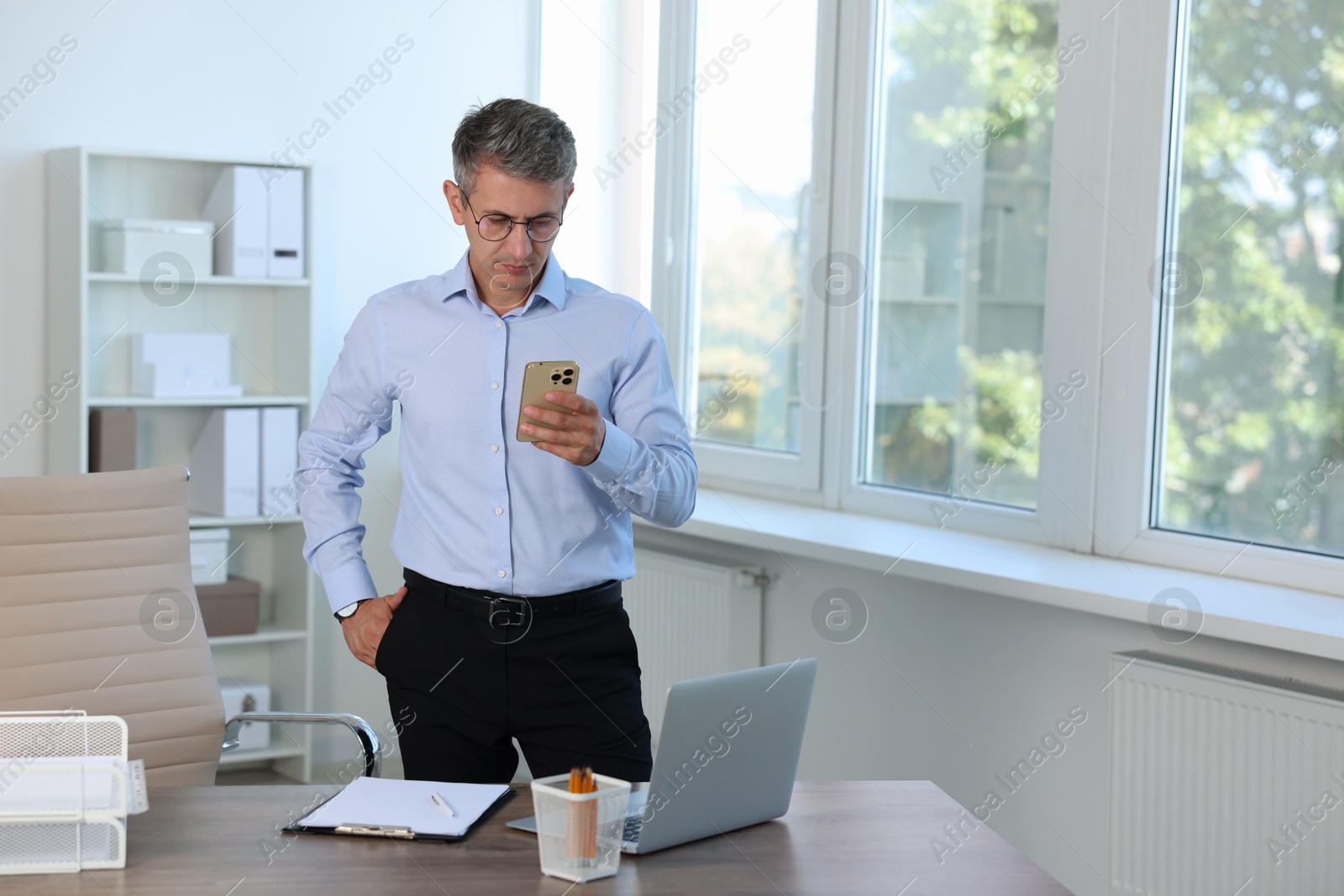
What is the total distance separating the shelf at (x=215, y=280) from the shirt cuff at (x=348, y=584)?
2010mm

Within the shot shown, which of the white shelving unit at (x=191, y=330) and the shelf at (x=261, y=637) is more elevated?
the white shelving unit at (x=191, y=330)

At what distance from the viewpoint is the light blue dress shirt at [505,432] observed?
205 centimetres

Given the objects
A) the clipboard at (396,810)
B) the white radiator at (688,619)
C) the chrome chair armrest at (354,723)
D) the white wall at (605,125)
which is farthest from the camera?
the white wall at (605,125)

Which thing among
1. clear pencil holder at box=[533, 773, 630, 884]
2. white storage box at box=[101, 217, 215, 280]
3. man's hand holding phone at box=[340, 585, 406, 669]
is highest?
white storage box at box=[101, 217, 215, 280]

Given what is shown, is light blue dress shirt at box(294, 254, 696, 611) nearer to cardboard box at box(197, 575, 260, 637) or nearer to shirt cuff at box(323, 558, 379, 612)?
shirt cuff at box(323, 558, 379, 612)

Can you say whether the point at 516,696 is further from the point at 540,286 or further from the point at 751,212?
the point at 751,212

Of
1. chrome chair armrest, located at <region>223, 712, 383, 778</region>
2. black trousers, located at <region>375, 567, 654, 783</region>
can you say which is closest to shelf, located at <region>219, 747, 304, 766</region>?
chrome chair armrest, located at <region>223, 712, 383, 778</region>

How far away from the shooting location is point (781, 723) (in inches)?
64.4

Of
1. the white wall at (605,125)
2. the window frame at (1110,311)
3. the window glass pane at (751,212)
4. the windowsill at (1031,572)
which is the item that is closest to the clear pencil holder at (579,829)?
the windowsill at (1031,572)

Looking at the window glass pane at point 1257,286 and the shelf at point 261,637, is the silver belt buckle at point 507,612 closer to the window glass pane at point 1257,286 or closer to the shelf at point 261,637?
the window glass pane at point 1257,286

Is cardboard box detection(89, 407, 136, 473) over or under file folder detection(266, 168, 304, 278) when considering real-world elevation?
under

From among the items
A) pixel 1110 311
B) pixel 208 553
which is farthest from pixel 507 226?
pixel 208 553

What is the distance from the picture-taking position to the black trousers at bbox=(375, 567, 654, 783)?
6.59 feet

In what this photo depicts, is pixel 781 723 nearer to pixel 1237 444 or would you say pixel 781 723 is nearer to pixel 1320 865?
pixel 1320 865
